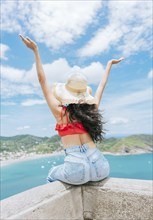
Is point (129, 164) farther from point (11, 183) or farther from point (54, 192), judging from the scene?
point (54, 192)

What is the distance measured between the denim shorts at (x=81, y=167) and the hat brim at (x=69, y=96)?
0.40 meters

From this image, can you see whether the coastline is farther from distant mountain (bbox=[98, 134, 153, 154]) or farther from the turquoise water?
the turquoise water

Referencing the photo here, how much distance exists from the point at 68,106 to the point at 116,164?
3526 inches

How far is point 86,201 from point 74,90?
100cm

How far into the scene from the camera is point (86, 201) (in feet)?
7.28

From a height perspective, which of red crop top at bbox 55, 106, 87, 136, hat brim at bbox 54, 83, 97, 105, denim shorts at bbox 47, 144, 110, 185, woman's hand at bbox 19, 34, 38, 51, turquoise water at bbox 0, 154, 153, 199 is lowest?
turquoise water at bbox 0, 154, 153, 199

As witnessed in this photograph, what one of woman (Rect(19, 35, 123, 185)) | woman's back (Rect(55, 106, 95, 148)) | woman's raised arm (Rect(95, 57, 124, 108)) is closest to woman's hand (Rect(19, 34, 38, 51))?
woman (Rect(19, 35, 123, 185))

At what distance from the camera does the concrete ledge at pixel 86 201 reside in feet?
5.74

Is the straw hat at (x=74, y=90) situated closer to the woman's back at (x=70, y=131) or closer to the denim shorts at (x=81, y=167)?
the woman's back at (x=70, y=131)

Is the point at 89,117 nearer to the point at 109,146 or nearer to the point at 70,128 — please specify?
the point at 70,128

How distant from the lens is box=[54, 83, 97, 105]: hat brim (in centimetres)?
227

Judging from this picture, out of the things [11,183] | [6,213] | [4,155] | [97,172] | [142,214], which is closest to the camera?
[6,213]

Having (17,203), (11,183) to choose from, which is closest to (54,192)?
(17,203)

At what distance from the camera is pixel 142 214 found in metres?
1.93
